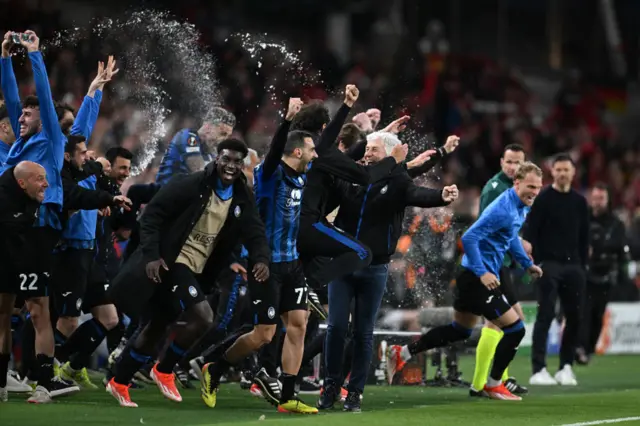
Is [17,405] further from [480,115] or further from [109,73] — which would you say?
[480,115]

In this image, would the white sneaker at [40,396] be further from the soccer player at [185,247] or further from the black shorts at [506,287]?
the black shorts at [506,287]

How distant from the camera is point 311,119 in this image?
1134 centimetres

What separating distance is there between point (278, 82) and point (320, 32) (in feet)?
29.3

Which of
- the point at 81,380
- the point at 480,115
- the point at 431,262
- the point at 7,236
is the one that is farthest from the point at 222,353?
the point at 480,115

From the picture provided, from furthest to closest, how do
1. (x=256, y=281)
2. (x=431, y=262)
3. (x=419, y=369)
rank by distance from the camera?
(x=431, y=262), (x=419, y=369), (x=256, y=281)

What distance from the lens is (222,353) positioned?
12242 mm

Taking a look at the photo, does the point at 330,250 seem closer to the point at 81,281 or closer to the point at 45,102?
the point at 81,281

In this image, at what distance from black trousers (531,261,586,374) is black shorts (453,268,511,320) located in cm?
215

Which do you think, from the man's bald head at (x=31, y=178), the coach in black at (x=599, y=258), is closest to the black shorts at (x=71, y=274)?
the man's bald head at (x=31, y=178)

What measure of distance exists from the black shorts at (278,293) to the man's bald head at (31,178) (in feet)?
5.77

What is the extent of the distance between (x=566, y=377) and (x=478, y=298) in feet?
9.31

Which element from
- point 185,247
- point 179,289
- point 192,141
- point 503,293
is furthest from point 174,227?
point 503,293

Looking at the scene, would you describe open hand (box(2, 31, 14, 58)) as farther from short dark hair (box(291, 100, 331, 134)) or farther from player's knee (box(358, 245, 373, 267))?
player's knee (box(358, 245, 373, 267))

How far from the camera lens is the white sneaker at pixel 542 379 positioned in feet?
48.8
